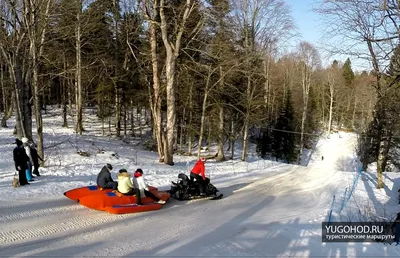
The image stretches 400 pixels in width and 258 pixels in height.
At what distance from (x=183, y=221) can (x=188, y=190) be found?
8.44ft

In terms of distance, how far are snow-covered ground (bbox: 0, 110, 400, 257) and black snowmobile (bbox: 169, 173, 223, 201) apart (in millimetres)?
292

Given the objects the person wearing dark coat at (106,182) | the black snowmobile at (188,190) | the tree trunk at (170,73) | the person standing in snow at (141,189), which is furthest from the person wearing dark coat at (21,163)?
the tree trunk at (170,73)

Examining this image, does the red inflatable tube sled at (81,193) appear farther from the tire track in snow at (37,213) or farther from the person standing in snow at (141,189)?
the person standing in snow at (141,189)

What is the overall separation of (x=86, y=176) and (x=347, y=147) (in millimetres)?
50529

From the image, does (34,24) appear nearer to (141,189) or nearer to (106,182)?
(106,182)

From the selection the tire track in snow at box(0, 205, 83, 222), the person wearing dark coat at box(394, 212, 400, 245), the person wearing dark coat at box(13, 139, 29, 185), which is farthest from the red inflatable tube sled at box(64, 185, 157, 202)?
the person wearing dark coat at box(394, 212, 400, 245)

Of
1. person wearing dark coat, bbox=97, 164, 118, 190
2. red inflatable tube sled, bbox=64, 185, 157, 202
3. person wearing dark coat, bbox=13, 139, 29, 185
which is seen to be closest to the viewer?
red inflatable tube sled, bbox=64, 185, 157, 202

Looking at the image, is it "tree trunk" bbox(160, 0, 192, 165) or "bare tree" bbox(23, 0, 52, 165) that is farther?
"tree trunk" bbox(160, 0, 192, 165)

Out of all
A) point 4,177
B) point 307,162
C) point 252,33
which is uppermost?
point 252,33

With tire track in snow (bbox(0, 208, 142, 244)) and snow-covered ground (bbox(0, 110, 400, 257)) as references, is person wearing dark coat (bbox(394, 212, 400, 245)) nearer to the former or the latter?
snow-covered ground (bbox(0, 110, 400, 257))

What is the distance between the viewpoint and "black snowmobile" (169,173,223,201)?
11.9 meters

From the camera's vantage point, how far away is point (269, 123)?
51.0 metres

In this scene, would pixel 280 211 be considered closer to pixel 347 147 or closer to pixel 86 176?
pixel 86 176

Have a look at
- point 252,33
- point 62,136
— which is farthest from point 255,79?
point 62,136
